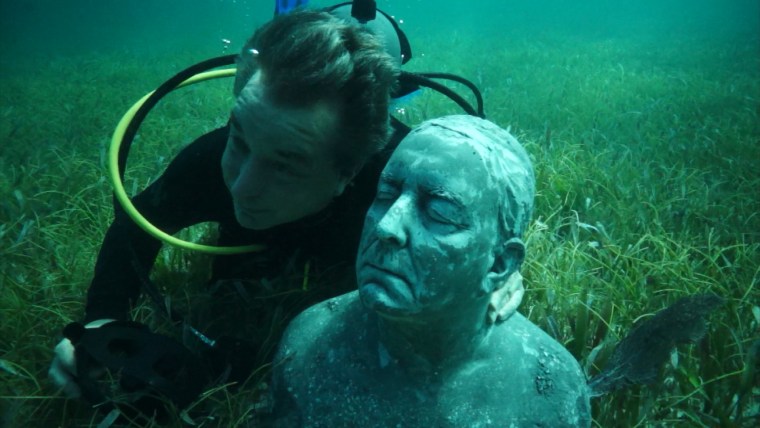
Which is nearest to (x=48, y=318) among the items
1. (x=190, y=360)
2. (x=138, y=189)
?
(x=190, y=360)

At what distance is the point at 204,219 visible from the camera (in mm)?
2516

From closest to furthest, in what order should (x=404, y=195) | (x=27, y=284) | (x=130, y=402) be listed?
1. (x=404, y=195)
2. (x=130, y=402)
3. (x=27, y=284)

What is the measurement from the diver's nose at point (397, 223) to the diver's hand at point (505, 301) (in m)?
0.51

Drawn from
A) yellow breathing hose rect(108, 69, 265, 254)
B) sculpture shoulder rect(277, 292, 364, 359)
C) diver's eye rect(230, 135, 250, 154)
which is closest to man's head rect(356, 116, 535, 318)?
sculpture shoulder rect(277, 292, 364, 359)

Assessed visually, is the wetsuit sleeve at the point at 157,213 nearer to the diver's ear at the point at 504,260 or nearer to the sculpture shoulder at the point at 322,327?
the sculpture shoulder at the point at 322,327

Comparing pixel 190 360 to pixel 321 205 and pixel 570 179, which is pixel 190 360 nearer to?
pixel 321 205

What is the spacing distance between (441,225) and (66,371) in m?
1.63

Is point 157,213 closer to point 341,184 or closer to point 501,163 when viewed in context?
point 341,184

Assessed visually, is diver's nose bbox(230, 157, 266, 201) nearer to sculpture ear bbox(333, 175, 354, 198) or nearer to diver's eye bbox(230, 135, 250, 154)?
diver's eye bbox(230, 135, 250, 154)

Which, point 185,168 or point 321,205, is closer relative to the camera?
point 321,205

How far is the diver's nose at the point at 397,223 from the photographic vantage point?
3.89 ft

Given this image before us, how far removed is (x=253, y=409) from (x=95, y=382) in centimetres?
59

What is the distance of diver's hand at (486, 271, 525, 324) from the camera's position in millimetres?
1520

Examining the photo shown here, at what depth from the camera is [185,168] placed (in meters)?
2.27
